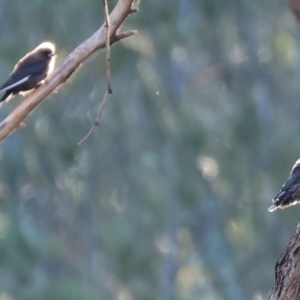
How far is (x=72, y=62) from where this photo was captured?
4.90 meters

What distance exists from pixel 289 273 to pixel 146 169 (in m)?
9.03

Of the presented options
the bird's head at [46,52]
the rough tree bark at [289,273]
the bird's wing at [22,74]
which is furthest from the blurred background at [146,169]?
the rough tree bark at [289,273]

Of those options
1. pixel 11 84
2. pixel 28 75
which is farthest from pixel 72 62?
pixel 11 84

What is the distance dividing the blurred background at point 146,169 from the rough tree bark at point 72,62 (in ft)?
24.5

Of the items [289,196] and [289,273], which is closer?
[289,273]

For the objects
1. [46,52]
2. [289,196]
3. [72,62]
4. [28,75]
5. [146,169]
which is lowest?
[72,62]

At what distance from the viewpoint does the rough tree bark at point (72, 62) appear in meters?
4.86

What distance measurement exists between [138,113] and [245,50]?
2.17 meters

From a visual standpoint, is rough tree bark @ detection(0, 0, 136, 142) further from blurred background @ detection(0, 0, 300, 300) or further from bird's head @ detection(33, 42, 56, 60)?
blurred background @ detection(0, 0, 300, 300)

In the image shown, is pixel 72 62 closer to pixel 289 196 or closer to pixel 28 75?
pixel 28 75

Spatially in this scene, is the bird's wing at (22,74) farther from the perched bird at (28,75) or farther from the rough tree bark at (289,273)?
the rough tree bark at (289,273)

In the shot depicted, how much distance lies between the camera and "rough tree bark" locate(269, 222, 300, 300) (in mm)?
4211

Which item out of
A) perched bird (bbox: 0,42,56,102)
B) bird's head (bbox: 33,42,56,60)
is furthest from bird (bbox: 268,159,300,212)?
bird's head (bbox: 33,42,56,60)

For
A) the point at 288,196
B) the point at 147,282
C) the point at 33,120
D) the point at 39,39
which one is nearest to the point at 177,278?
the point at 147,282
